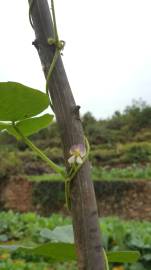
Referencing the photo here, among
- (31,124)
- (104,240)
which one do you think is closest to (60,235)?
(31,124)

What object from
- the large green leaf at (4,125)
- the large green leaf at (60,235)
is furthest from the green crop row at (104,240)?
the large green leaf at (4,125)

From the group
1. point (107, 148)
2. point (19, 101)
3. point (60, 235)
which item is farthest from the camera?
point (107, 148)

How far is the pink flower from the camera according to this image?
0.61m

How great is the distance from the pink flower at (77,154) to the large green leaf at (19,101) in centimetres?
6

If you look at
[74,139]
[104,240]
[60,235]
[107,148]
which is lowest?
[104,240]

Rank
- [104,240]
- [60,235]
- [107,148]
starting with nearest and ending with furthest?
1. [60,235]
2. [104,240]
3. [107,148]

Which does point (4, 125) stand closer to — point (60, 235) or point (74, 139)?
point (74, 139)

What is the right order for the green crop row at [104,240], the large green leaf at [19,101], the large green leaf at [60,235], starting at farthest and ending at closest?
the green crop row at [104,240], the large green leaf at [60,235], the large green leaf at [19,101]

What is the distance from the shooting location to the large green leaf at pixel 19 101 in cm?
58

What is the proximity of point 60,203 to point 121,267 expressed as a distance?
294 inches

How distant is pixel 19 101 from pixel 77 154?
89 millimetres

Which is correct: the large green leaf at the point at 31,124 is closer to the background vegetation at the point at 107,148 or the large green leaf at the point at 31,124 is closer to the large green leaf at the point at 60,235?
the large green leaf at the point at 60,235

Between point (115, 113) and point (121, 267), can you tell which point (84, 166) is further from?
point (115, 113)

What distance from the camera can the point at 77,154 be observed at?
24.0 inches
